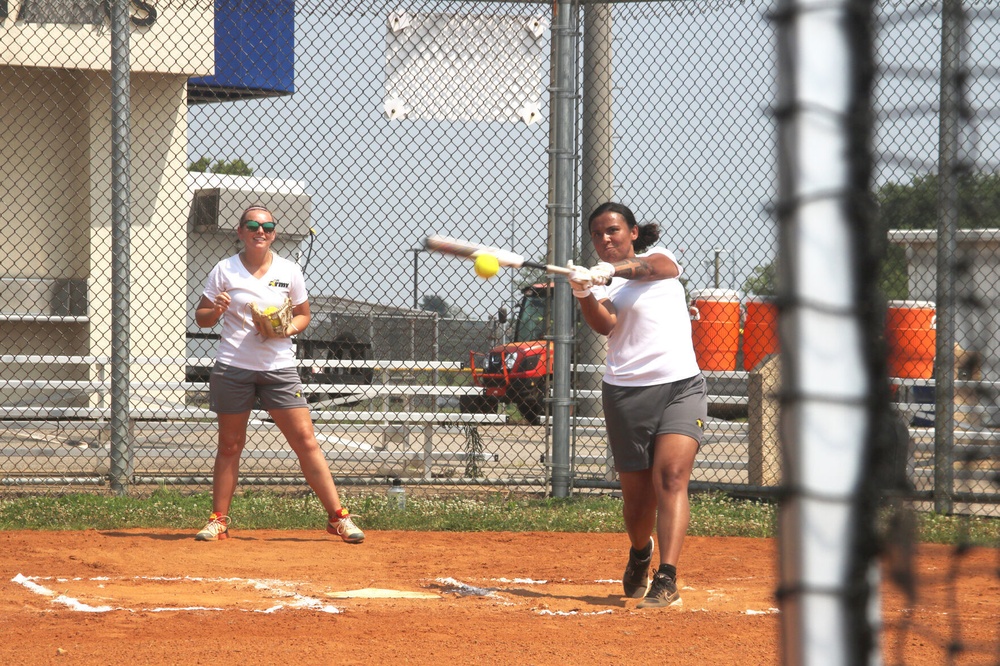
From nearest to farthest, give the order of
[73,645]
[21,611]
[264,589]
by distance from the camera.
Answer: [73,645]
[21,611]
[264,589]

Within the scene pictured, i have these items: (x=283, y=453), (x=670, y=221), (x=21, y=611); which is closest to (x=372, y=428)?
(x=283, y=453)

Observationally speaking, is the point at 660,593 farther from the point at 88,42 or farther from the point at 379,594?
the point at 88,42

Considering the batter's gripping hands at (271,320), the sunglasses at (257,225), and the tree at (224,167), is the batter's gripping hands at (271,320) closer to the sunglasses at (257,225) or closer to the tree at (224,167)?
the sunglasses at (257,225)

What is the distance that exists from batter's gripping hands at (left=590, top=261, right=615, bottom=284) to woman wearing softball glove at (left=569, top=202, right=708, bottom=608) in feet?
0.58

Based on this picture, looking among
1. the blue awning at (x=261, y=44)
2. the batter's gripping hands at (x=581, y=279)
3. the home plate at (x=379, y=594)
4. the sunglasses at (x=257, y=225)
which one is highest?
the blue awning at (x=261, y=44)

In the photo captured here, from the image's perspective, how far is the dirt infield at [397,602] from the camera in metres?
4.12

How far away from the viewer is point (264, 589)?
5348 millimetres

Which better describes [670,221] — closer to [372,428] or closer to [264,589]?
[372,428]

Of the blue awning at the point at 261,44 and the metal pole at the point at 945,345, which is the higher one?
the blue awning at the point at 261,44

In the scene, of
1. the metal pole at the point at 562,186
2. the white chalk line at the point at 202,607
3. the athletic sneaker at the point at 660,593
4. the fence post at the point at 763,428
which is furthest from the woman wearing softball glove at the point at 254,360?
the fence post at the point at 763,428

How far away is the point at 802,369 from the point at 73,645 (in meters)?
3.49

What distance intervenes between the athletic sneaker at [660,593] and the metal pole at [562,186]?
3013mm

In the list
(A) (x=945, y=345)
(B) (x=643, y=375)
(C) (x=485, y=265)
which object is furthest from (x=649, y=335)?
(A) (x=945, y=345)

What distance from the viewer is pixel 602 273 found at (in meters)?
4.88
